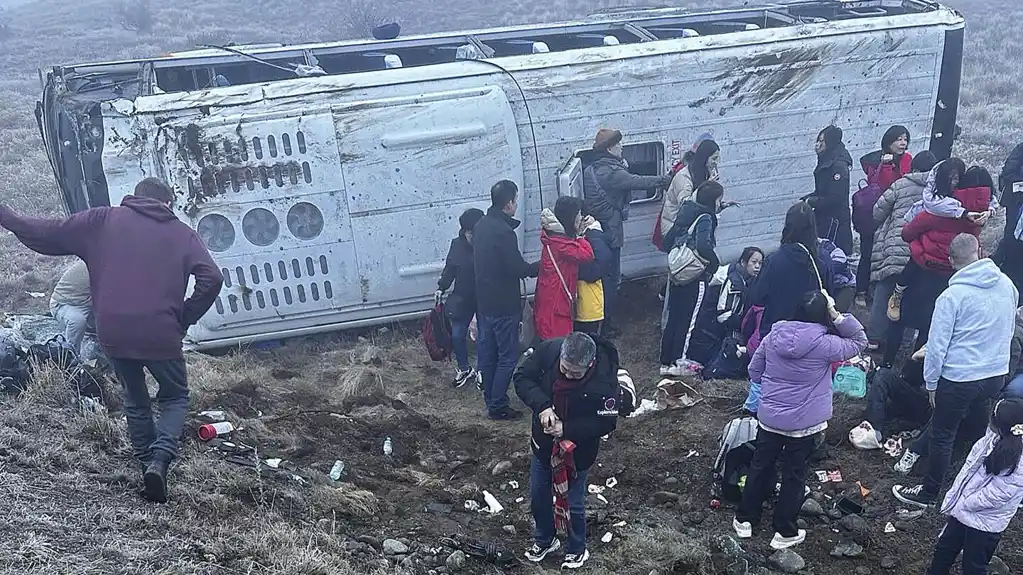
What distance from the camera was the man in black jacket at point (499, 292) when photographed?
6.07m

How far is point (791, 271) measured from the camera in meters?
5.31

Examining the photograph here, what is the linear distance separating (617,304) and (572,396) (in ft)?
13.4

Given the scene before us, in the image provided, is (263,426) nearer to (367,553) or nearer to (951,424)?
(367,553)

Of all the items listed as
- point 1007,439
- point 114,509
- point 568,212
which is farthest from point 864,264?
point 114,509

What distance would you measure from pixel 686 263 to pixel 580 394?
258cm

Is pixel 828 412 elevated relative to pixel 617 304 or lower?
elevated

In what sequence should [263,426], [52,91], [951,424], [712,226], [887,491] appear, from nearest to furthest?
1. [951,424]
2. [887,491]
3. [263,426]
4. [712,226]
5. [52,91]

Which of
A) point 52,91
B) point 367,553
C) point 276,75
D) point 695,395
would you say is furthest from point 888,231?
point 52,91

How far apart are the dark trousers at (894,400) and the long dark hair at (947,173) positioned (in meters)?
1.28

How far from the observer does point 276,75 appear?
7930 mm

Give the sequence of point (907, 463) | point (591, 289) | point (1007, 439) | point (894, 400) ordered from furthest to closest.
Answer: point (591, 289)
point (894, 400)
point (907, 463)
point (1007, 439)

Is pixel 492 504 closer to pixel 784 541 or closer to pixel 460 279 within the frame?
pixel 784 541

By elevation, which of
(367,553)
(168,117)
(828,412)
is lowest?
(367,553)

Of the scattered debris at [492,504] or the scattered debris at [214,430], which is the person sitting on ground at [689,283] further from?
the scattered debris at [214,430]
